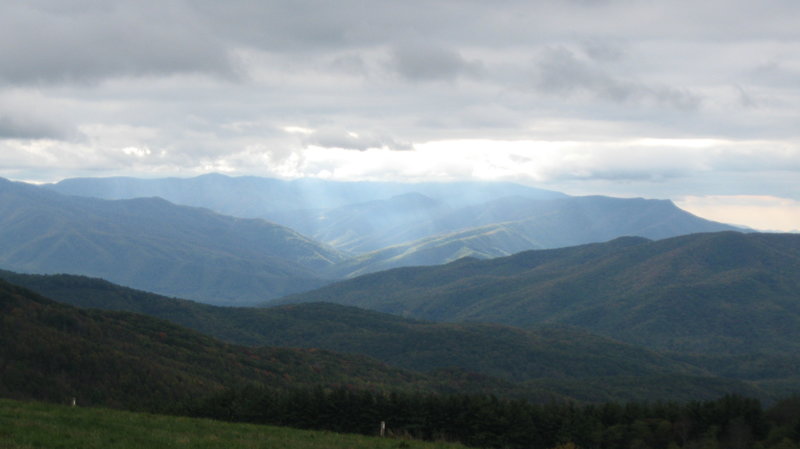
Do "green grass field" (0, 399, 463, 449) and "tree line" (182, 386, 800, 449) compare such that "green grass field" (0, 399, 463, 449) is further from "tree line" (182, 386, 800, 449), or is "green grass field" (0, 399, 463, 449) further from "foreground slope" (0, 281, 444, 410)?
"foreground slope" (0, 281, 444, 410)

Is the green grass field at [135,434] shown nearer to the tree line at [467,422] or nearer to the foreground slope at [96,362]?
the tree line at [467,422]

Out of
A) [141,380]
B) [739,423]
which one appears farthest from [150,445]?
[141,380]

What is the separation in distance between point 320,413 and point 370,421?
14.1 ft

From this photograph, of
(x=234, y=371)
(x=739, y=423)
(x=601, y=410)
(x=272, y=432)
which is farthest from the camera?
(x=234, y=371)

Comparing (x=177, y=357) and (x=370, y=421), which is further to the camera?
(x=177, y=357)

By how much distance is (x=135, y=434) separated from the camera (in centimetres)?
3547

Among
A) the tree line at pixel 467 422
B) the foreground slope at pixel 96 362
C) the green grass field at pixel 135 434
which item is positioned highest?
the green grass field at pixel 135 434

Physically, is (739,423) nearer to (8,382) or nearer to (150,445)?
(150,445)

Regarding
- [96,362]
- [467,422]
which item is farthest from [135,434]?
[96,362]

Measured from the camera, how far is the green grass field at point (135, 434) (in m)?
32.0

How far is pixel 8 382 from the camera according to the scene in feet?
333

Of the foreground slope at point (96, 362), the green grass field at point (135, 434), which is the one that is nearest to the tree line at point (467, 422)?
the green grass field at point (135, 434)

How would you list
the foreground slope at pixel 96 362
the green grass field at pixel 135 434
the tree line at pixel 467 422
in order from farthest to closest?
the foreground slope at pixel 96 362, the tree line at pixel 467 422, the green grass field at pixel 135 434

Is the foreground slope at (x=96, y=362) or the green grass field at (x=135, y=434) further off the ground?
the green grass field at (x=135, y=434)
